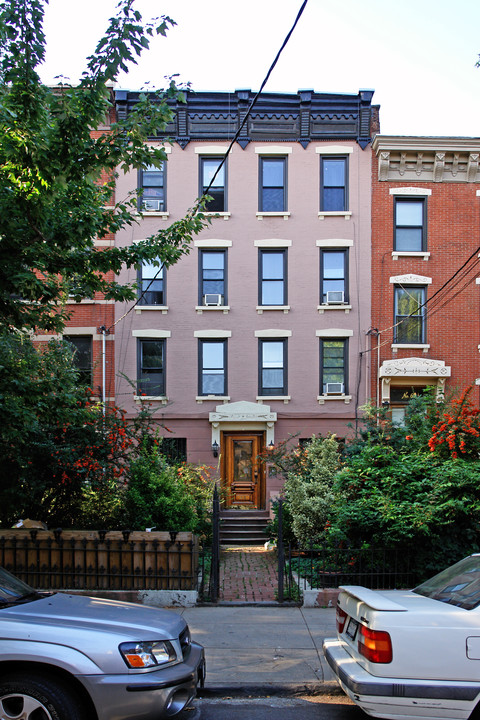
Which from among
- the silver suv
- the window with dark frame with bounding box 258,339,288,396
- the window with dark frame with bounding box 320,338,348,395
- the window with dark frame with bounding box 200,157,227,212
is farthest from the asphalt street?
the window with dark frame with bounding box 200,157,227,212

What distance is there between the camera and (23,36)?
644 cm

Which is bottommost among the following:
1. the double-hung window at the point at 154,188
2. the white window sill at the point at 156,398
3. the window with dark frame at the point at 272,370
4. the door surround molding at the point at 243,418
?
the door surround molding at the point at 243,418

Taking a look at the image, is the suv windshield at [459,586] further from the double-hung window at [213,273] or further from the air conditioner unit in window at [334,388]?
the double-hung window at [213,273]

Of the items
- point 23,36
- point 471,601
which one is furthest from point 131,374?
point 471,601

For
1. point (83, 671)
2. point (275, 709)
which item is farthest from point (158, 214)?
point (83, 671)

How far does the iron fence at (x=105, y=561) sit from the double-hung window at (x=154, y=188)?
1111 centimetres

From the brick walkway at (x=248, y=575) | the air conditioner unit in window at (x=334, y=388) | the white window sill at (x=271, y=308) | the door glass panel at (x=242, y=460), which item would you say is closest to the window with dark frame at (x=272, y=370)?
the white window sill at (x=271, y=308)

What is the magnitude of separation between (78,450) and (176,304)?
7469 millimetres

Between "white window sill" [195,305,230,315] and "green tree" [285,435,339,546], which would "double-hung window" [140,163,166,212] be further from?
"green tree" [285,435,339,546]

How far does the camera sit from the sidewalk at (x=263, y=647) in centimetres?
572

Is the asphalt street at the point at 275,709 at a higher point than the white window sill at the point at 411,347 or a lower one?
lower

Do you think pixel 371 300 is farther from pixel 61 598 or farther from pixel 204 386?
pixel 61 598

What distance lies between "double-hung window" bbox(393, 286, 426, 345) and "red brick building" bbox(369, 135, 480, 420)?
0.03 m

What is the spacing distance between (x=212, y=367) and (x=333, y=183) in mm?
6574
